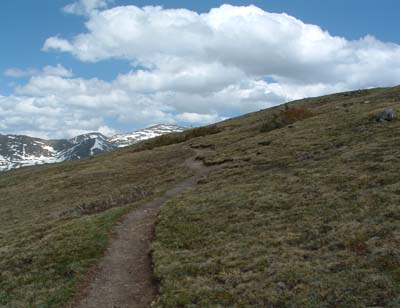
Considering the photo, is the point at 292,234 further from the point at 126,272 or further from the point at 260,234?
the point at 126,272

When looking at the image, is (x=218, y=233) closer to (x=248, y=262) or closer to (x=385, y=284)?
(x=248, y=262)

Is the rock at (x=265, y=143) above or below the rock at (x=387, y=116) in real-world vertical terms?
below

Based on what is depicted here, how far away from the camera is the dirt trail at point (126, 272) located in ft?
56.2

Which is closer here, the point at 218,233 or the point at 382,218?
the point at 382,218

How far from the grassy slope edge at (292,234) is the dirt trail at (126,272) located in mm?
796

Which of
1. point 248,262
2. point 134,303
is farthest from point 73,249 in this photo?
point 248,262

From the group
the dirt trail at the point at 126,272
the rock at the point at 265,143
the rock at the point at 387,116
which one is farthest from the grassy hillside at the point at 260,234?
the rock at the point at 265,143

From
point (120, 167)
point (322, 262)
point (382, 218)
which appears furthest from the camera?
point (120, 167)

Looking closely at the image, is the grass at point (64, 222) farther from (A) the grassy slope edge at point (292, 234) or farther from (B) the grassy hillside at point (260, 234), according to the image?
(A) the grassy slope edge at point (292, 234)

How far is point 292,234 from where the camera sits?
20.2 metres

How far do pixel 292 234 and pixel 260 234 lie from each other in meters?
1.73

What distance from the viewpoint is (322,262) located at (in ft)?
54.3

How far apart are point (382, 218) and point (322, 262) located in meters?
4.99

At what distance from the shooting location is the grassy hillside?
1523cm
